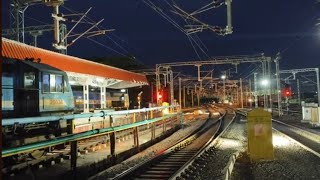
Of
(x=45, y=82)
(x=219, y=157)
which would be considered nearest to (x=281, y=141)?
(x=219, y=157)

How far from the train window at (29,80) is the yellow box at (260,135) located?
27.6 ft

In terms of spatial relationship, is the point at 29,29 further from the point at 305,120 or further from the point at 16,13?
the point at 305,120

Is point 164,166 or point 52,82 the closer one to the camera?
point 164,166

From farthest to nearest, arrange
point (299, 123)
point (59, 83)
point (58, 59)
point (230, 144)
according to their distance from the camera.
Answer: point (299, 123)
point (58, 59)
point (230, 144)
point (59, 83)

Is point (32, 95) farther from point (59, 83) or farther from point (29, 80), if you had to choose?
point (59, 83)

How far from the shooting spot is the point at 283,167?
11.6 metres

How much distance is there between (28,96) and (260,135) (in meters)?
8.86

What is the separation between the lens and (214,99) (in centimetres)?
15738

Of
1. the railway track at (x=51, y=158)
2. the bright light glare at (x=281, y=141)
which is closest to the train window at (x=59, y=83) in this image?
the railway track at (x=51, y=158)

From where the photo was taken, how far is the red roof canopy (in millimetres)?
17203

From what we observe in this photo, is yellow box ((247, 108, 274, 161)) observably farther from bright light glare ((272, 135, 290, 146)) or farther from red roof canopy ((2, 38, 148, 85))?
red roof canopy ((2, 38, 148, 85))

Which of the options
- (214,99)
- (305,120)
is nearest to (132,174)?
(305,120)

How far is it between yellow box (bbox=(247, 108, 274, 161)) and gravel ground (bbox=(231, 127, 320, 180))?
1.11 feet

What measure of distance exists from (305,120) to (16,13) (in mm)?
22887
